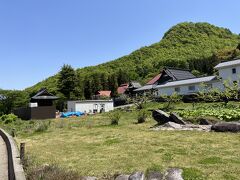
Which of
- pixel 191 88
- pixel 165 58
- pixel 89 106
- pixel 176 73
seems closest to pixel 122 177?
pixel 191 88

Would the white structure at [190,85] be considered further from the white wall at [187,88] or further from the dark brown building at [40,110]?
the dark brown building at [40,110]

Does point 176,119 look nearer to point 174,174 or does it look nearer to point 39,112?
point 174,174

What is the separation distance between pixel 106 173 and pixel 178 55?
308 ft

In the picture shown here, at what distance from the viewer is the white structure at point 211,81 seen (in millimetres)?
38125

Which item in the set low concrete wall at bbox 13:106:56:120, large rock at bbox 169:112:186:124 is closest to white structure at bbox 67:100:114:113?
low concrete wall at bbox 13:106:56:120

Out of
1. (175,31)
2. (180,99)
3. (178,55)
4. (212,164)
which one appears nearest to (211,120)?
(212,164)

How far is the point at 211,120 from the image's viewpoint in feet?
49.4

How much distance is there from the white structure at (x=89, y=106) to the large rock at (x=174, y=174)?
37130mm

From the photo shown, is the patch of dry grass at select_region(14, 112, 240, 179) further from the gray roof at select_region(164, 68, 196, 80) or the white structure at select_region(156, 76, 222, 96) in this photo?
the gray roof at select_region(164, 68, 196, 80)

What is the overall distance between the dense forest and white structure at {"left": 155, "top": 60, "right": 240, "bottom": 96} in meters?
32.4

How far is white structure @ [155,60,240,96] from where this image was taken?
38.1 meters

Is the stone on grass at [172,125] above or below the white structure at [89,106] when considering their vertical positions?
below

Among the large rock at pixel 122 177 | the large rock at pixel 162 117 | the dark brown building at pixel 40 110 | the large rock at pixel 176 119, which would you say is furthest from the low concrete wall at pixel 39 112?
the large rock at pixel 122 177

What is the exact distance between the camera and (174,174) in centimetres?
647
